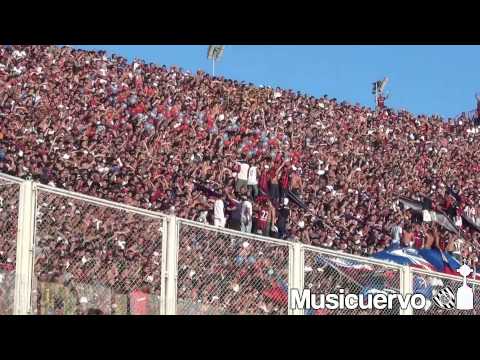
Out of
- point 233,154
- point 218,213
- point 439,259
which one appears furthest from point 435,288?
point 233,154

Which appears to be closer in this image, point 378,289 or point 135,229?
point 135,229

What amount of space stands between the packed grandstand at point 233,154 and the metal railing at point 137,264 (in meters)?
7.32

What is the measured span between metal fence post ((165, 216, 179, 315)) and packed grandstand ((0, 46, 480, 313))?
7.65m

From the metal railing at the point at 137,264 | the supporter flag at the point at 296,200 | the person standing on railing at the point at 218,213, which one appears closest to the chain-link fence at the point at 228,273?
the metal railing at the point at 137,264

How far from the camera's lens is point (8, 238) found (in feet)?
20.3

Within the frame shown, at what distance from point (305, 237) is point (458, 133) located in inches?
492

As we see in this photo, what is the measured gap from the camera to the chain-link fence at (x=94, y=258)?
20.8 feet

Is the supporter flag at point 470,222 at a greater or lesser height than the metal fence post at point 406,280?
greater

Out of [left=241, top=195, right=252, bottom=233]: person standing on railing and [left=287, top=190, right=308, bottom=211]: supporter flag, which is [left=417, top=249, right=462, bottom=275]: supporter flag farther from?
[left=241, top=195, right=252, bottom=233]: person standing on railing

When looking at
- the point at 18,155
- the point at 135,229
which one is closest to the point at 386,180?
the point at 18,155

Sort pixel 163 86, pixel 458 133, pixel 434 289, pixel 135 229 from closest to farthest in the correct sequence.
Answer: pixel 135 229
pixel 434 289
pixel 163 86
pixel 458 133

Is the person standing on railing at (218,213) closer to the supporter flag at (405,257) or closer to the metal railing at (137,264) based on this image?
the supporter flag at (405,257)
